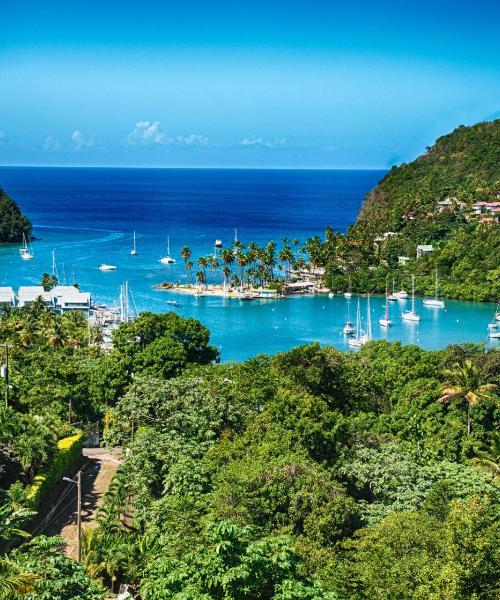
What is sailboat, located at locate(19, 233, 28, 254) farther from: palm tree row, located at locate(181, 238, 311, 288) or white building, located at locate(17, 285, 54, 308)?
white building, located at locate(17, 285, 54, 308)

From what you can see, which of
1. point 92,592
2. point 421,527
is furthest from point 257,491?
point 92,592

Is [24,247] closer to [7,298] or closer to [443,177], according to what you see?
[7,298]

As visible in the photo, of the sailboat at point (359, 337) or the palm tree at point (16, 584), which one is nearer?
the palm tree at point (16, 584)

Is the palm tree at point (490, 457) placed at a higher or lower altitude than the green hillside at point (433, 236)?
lower

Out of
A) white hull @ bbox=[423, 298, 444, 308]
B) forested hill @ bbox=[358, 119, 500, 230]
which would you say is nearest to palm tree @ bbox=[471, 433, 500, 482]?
white hull @ bbox=[423, 298, 444, 308]

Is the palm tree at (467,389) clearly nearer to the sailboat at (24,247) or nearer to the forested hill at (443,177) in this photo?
the forested hill at (443,177)

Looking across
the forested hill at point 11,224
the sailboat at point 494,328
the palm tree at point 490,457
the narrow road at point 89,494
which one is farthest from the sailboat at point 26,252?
the palm tree at point 490,457
